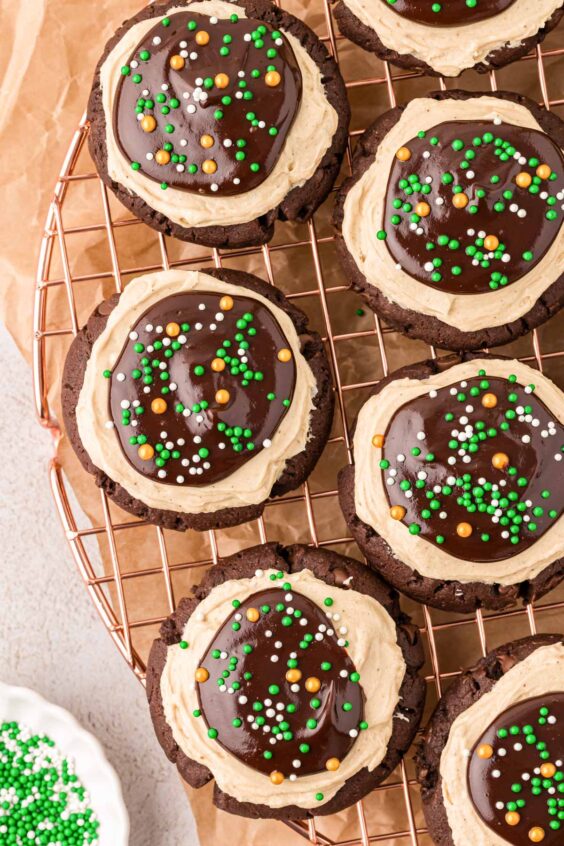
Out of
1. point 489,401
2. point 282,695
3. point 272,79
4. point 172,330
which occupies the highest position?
point 272,79

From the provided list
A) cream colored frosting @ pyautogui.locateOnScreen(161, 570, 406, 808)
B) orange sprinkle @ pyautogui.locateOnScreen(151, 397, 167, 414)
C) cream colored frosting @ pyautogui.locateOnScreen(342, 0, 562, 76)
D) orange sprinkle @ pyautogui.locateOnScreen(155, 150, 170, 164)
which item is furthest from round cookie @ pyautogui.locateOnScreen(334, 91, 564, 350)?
cream colored frosting @ pyautogui.locateOnScreen(161, 570, 406, 808)

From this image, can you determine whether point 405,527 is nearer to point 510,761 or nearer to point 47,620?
point 510,761

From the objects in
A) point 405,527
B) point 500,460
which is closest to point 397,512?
point 405,527

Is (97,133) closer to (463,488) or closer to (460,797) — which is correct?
(463,488)

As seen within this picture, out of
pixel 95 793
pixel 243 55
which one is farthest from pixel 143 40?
pixel 95 793

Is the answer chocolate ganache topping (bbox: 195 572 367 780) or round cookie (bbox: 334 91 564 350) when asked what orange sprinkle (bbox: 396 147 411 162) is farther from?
chocolate ganache topping (bbox: 195 572 367 780)

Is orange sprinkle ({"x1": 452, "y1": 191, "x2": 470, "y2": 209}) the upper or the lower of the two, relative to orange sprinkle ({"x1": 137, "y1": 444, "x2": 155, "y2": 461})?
upper
